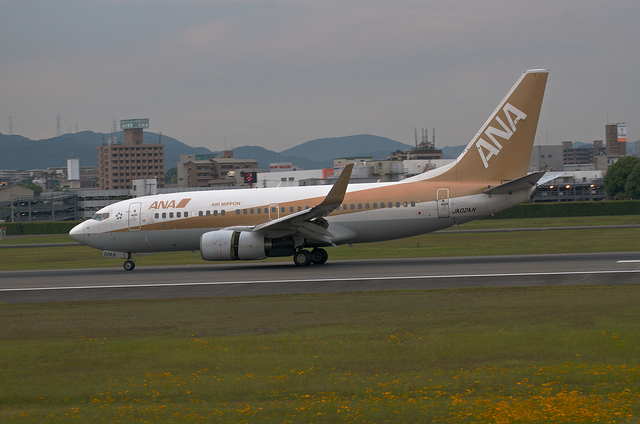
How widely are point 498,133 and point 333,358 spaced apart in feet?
62.4

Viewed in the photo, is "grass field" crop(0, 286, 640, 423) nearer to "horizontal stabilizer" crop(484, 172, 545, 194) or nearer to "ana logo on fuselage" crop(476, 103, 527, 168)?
"horizontal stabilizer" crop(484, 172, 545, 194)

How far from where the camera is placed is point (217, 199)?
30203 millimetres

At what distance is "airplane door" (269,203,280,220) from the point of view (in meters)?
29.2

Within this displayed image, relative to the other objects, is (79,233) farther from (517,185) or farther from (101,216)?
(517,185)

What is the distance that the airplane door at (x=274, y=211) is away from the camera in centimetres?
2922

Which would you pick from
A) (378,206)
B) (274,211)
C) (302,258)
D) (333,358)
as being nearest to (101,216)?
(274,211)

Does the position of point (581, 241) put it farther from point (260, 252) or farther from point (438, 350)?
point (438, 350)

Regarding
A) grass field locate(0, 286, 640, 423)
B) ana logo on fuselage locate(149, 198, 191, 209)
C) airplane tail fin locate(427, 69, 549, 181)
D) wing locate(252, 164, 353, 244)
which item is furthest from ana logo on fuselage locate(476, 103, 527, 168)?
ana logo on fuselage locate(149, 198, 191, 209)

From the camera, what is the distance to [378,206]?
2853 cm

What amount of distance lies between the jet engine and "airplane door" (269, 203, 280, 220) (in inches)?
66.7

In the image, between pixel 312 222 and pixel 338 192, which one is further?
pixel 312 222

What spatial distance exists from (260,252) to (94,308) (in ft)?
30.4

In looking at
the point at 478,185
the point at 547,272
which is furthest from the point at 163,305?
the point at 478,185

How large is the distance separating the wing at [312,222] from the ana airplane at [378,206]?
0.04 meters
